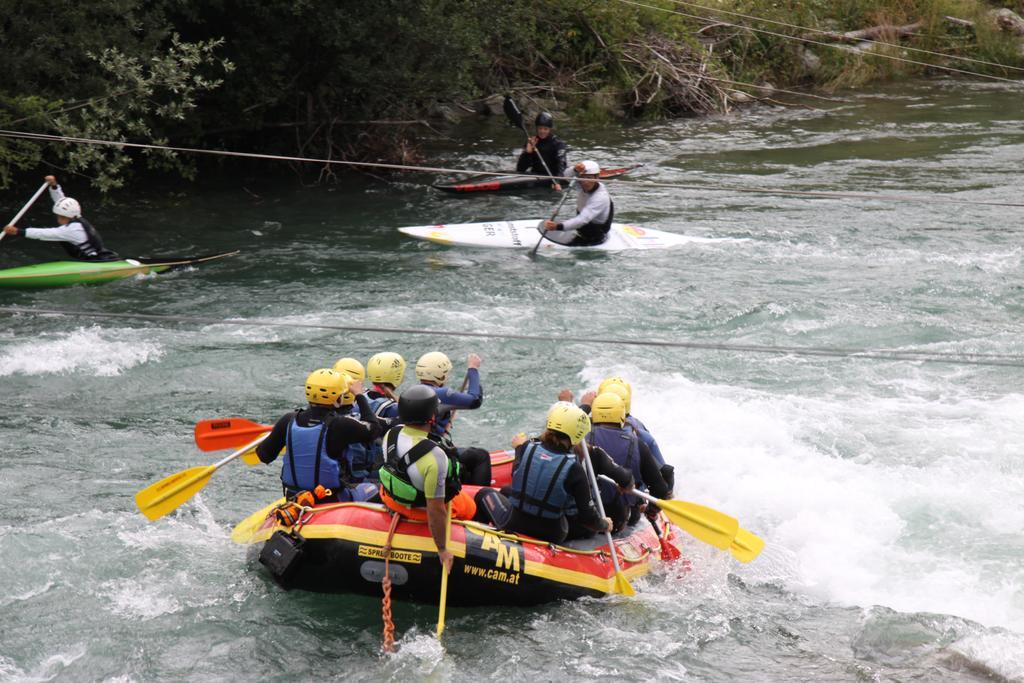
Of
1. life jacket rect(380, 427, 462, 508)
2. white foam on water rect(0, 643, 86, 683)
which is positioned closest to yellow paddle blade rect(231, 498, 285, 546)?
life jacket rect(380, 427, 462, 508)

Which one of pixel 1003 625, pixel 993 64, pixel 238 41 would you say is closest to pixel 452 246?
pixel 238 41

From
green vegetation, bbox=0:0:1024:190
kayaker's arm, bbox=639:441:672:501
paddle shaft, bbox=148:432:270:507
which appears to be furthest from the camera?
green vegetation, bbox=0:0:1024:190

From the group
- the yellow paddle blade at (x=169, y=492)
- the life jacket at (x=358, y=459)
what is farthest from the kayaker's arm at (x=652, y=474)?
the yellow paddle blade at (x=169, y=492)

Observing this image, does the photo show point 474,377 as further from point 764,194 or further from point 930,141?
point 930,141

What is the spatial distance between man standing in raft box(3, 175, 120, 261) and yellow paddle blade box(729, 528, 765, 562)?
8729 mm

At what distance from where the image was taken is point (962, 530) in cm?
798

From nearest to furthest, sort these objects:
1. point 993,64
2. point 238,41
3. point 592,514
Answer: point 592,514
point 238,41
point 993,64

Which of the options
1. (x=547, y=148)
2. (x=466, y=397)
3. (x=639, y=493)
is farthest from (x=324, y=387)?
(x=547, y=148)

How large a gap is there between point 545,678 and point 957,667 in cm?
236

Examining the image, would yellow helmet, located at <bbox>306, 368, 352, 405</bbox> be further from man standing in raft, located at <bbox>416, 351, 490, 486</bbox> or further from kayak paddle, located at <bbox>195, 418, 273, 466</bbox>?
kayak paddle, located at <bbox>195, 418, 273, 466</bbox>

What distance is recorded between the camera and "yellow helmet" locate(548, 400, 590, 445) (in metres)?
6.39

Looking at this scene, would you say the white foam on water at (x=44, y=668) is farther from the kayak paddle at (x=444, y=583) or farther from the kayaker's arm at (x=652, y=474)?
the kayaker's arm at (x=652, y=474)

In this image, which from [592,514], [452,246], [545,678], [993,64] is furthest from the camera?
[993,64]

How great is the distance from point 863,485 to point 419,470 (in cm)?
411
